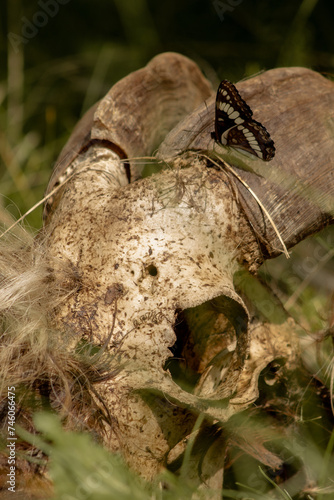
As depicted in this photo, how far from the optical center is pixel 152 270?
1.96 metres

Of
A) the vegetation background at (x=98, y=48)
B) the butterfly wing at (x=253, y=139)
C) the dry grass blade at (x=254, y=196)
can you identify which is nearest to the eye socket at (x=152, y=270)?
the dry grass blade at (x=254, y=196)

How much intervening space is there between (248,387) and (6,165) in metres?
2.86

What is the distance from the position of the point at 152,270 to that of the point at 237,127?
64 cm

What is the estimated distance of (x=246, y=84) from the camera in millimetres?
2326

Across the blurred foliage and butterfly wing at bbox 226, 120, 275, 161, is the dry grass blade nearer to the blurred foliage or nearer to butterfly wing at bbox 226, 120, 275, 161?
butterfly wing at bbox 226, 120, 275, 161

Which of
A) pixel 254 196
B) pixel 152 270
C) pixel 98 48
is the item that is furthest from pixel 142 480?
pixel 98 48

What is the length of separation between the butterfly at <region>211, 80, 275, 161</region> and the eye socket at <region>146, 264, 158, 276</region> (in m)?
0.60

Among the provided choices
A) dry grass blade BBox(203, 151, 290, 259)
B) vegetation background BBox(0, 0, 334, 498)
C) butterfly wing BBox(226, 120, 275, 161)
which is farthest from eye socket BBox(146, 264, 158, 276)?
vegetation background BBox(0, 0, 334, 498)

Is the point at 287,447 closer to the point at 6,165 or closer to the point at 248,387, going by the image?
the point at 248,387

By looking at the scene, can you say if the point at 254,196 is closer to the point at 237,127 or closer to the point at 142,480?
the point at 237,127

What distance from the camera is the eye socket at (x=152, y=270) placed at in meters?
1.96

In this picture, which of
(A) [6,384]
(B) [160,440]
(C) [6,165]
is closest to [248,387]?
(B) [160,440]

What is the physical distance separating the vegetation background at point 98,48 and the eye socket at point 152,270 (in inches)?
82.3

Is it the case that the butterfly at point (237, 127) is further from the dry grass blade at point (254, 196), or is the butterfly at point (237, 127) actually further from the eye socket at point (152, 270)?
the eye socket at point (152, 270)
